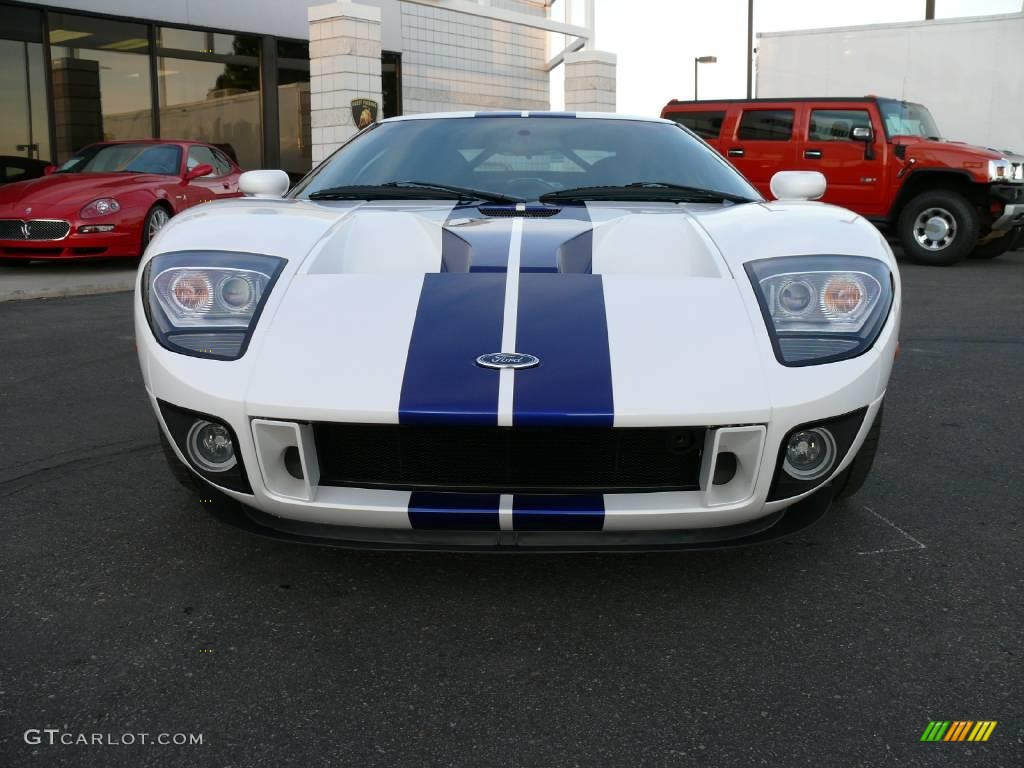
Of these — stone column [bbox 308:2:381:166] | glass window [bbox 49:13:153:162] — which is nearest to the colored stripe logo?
stone column [bbox 308:2:381:166]

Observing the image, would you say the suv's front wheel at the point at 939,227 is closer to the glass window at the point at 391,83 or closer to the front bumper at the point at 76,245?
the front bumper at the point at 76,245

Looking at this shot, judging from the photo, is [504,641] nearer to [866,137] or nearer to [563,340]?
[563,340]

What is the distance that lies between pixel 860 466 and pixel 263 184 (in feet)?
6.97

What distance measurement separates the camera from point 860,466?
2525 mm

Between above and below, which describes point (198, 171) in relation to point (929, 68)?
below

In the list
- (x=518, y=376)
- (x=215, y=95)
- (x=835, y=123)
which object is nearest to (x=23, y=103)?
(x=215, y=95)

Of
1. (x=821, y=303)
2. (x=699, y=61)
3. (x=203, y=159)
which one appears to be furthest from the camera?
(x=699, y=61)

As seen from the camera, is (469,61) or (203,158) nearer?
(203,158)

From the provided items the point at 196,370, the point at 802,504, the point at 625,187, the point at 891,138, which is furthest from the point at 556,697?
the point at 891,138

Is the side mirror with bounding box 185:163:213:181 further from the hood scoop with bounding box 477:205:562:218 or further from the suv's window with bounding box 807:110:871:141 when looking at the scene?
the hood scoop with bounding box 477:205:562:218

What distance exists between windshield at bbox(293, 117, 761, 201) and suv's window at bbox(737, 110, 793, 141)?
27.4 feet

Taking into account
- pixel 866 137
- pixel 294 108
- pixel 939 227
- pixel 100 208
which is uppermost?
pixel 294 108

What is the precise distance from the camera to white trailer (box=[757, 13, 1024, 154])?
12.4 metres

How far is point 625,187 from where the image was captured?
3.21 meters
